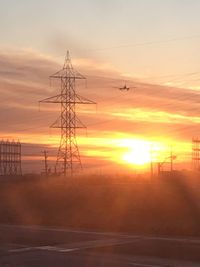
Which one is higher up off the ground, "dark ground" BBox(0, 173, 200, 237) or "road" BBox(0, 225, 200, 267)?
"dark ground" BBox(0, 173, 200, 237)

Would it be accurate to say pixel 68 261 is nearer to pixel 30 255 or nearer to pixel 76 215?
pixel 30 255

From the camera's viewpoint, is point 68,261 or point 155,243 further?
point 155,243

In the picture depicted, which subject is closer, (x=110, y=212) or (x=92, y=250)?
(x=92, y=250)

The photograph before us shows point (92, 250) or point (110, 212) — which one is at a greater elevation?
point (110, 212)

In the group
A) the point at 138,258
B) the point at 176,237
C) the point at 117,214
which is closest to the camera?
the point at 138,258

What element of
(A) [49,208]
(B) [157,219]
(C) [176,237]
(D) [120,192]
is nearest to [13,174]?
(D) [120,192]

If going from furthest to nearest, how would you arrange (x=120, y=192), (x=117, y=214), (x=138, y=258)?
(x=120, y=192) → (x=117, y=214) → (x=138, y=258)

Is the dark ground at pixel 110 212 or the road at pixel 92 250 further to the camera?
the dark ground at pixel 110 212

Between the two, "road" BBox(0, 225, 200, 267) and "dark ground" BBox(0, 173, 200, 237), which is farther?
"dark ground" BBox(0, 173, 200, 237)
